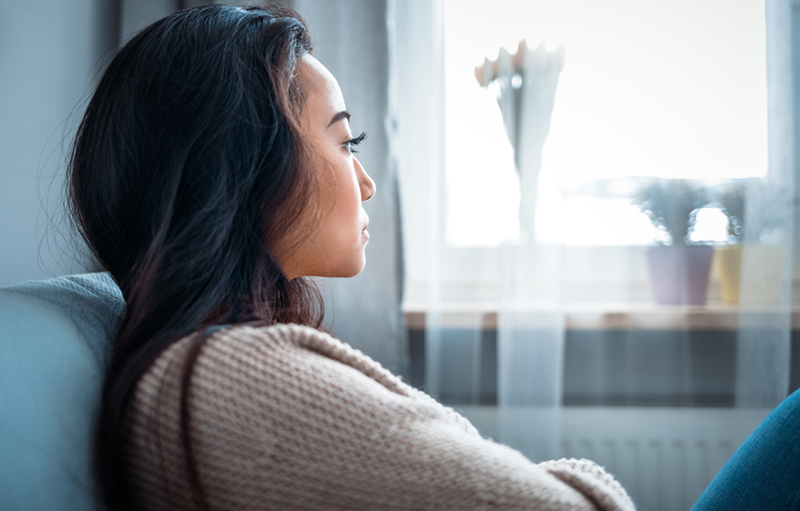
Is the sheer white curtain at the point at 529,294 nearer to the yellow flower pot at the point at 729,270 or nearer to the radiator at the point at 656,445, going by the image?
the radiator at the point at 656,445

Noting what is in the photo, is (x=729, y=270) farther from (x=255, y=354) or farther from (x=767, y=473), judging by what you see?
(x=255, y=354)

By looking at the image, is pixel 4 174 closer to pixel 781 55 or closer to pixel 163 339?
pixel 163 339

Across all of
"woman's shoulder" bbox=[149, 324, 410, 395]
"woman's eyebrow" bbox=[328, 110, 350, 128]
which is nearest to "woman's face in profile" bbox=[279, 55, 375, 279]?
"woman's eyebrow" bbox=[328, 110, 350, 128]

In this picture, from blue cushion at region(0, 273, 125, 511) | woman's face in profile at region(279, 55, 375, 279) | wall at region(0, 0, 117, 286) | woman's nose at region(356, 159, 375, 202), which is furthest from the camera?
wall at region(0, 0, 117, 286)

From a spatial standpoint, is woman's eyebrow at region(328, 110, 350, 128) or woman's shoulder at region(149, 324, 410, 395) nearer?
woman's shoulder at region(149, 324, 410, 395)

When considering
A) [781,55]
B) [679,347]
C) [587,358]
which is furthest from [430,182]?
[781,55]

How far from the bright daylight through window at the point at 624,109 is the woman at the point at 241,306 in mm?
678

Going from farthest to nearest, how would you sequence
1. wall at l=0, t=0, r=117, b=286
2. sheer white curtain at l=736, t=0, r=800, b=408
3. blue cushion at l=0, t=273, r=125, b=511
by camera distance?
sheer white curtain at l=736, t=0, r=800, b=408 < wall at l=0, t=0, r=117, b=286 < blue cushion at l=0, t=273, r=125, b=511

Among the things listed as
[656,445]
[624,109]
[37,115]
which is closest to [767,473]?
[656,445]

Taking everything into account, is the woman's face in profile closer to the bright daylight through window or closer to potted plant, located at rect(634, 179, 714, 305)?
the bright daylight through window

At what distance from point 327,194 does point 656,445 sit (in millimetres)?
1041

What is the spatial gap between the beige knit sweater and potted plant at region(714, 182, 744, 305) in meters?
1.03

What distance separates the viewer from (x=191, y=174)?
17.1 inches

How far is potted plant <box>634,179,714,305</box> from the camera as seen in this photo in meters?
1.16
